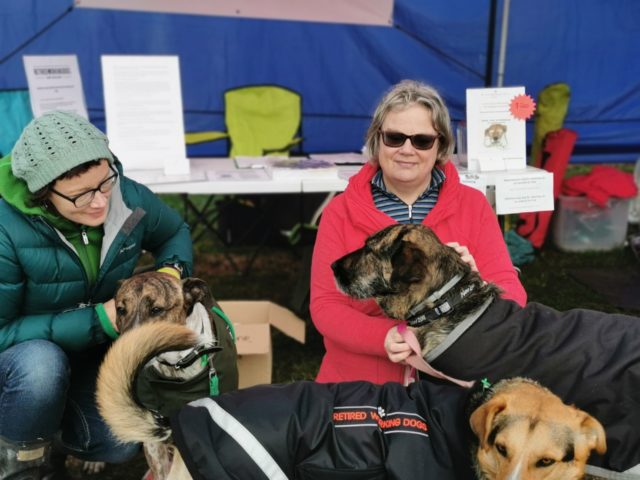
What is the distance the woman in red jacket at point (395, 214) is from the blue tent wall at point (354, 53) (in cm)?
410

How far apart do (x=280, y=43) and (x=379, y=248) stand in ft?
15.2

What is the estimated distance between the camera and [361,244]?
2.44 meters

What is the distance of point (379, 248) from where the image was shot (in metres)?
2.20

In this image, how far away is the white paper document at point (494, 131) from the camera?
3545 mm

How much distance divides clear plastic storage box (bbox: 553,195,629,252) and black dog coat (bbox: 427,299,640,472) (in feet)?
12.5

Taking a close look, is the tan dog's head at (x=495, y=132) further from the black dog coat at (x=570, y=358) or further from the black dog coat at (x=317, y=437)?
the black dog coat at (x=317, y=437)

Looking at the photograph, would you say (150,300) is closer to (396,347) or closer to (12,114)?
(396,347)

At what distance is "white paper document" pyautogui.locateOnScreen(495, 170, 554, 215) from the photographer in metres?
3.32

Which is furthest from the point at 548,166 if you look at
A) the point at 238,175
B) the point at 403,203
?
the point at 403,203

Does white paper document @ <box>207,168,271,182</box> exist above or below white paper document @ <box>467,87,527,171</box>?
below

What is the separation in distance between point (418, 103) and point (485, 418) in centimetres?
126

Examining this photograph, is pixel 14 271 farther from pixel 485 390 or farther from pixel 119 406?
pixel 485 390

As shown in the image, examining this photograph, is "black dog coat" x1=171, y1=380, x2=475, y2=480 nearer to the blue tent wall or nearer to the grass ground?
the grass ground

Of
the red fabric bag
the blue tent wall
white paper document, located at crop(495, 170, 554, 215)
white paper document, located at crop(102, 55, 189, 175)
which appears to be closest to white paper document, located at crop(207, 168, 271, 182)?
white paper document, located at crop(102, 55, 189, 175)
